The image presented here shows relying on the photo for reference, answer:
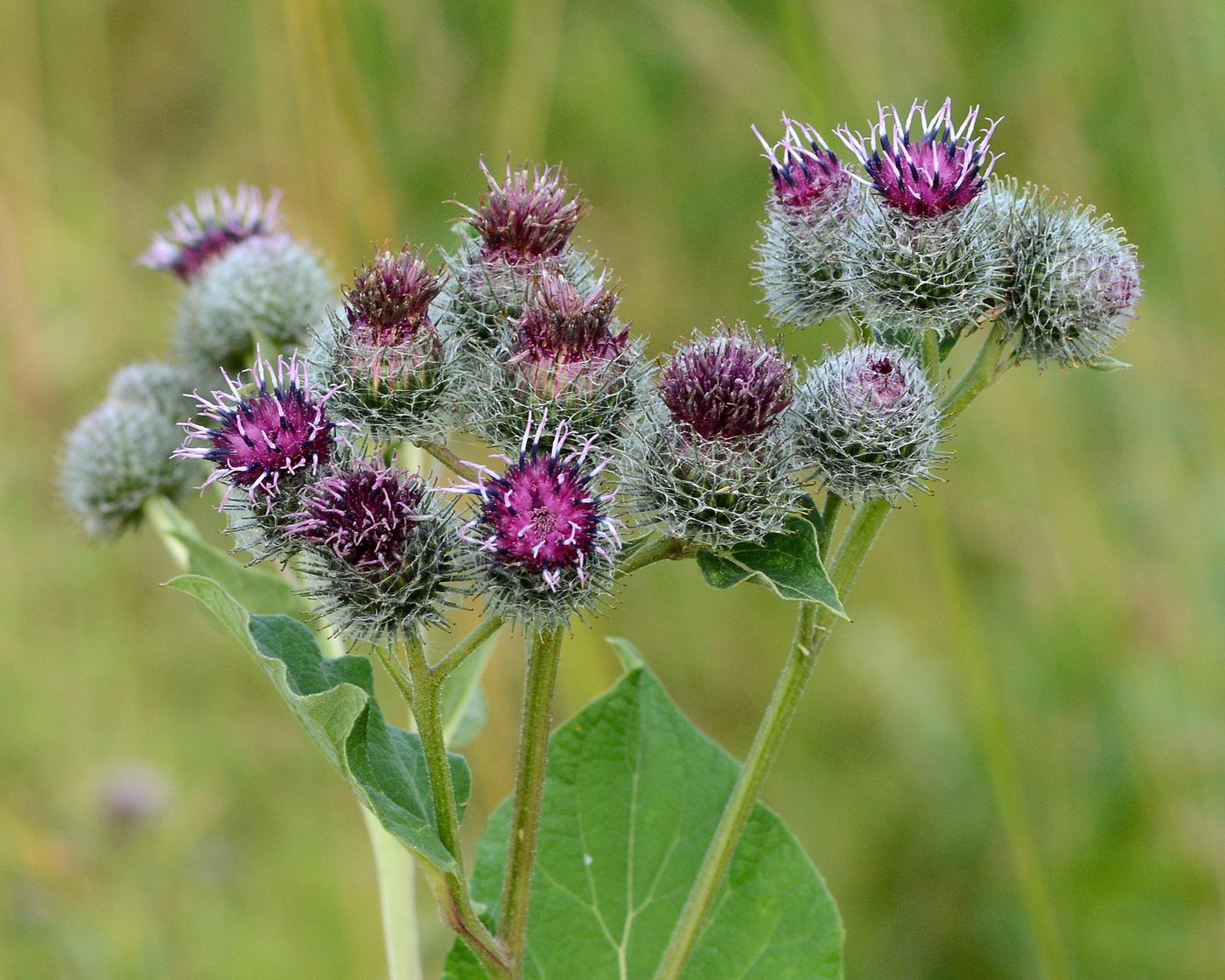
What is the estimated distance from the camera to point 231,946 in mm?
4668

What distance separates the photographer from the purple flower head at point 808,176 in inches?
96.6

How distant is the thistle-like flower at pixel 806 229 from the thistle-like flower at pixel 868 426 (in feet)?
0.97

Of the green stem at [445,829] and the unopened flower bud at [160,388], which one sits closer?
the green stem at [445,829]

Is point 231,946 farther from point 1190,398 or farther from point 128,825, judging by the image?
point 1190,398

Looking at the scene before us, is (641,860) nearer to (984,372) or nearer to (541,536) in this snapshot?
(541,536)

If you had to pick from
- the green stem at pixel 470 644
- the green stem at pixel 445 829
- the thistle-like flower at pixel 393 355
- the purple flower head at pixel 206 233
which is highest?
the purple flower head at pixel 206 233

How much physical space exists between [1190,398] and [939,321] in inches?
131

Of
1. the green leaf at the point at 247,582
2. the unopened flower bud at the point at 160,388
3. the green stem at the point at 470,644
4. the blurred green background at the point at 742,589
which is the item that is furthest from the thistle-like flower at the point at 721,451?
the unopened flower bud at the point at 160,388

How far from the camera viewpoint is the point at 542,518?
191cm

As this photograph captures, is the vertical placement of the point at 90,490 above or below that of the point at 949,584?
above

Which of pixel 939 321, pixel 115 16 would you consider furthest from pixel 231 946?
pixel 115 16

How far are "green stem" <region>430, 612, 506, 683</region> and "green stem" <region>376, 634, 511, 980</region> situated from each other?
0.07 feet

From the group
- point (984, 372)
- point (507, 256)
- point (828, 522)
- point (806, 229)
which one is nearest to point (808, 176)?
A: point (806, 229)

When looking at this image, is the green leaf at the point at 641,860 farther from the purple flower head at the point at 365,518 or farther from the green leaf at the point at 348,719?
the purple flower head at the point at 365,518
